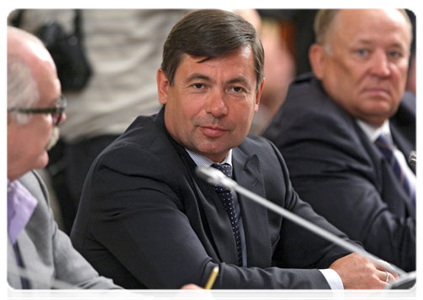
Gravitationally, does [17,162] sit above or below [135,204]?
above

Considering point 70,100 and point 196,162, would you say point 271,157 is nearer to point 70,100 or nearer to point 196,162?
point 196,162

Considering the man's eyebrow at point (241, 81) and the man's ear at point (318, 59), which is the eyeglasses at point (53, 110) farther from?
the man's ear at point (318, 59)

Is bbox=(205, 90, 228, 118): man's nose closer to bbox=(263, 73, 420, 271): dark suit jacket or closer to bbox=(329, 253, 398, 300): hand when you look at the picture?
bbox=(329, 253, 398, 300): hand

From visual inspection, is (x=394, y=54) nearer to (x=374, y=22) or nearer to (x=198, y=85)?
(x=374, y=22)

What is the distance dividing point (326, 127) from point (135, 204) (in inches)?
37.9

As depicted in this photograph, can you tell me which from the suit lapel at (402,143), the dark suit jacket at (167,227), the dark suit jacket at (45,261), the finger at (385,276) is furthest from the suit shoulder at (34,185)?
the suit lapel at (402,143)

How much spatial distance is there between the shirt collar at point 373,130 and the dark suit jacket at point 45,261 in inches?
49.4

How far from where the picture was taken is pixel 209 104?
2.05 m

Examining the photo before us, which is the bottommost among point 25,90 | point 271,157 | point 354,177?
point 354,177

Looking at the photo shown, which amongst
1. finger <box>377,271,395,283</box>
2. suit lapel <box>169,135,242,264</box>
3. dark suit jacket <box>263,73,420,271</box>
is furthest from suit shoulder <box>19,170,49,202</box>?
dark suit jacket <box>263,73,420,271</box>

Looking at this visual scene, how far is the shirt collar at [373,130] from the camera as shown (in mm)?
2959

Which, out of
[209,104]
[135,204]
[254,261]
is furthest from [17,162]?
[254,261]

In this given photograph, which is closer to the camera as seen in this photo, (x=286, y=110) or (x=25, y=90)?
(x=25, y=90)

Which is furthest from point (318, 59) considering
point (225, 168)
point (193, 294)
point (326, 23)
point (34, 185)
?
point (193, 294)
